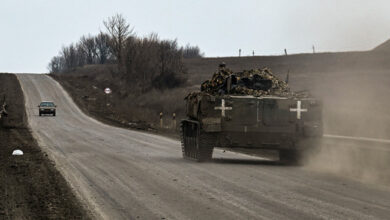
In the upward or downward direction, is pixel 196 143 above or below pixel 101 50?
below

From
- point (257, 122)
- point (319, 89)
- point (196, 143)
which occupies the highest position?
point (319, 89)

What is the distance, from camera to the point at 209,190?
11414 millimetres

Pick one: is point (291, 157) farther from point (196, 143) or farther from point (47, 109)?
point (47, 109)

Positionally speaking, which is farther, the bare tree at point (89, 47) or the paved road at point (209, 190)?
the bare tree at point (89, 47)

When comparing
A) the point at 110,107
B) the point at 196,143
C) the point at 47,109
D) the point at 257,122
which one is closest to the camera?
the point at 257,122

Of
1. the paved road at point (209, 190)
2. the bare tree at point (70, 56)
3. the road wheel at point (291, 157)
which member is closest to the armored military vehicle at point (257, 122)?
the road wheel at point (291, 157)

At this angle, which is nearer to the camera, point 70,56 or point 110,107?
point 110,107

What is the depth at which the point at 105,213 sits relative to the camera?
908 centimetres

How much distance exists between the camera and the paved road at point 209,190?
9.20 metres

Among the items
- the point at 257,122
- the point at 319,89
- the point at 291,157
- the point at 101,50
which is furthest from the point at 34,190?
the point at 101,50

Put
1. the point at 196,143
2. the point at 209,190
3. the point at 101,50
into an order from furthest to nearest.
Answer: the point at 101,50 → the point at 196,143 → the point at 209,190

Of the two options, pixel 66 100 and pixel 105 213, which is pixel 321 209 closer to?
pixel 105 213

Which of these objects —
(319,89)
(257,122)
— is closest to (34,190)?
(257,122)

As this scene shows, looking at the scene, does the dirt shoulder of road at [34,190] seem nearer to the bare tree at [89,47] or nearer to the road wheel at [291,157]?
the road wheel at [291,157]
